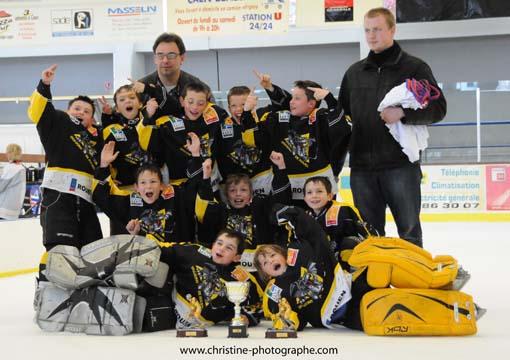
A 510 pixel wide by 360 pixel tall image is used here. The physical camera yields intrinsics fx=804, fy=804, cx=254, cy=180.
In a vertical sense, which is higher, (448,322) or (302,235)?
(302,235)

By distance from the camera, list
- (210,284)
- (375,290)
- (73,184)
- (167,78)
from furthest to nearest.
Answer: (167,78) < (73,184) < (210,284) < (375,290)

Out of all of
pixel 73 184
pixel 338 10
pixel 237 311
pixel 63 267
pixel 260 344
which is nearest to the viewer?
pixel 260 344

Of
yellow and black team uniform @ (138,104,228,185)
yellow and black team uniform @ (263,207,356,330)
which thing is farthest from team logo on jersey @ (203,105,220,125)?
yellow and black team uniform @ (263,207,356,330)

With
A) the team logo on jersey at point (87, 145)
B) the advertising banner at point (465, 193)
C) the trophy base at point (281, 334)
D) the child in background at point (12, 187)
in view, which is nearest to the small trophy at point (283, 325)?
the trophy base at point (281, 334)

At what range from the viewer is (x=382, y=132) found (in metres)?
4.23

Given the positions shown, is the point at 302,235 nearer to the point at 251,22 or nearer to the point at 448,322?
the point at 448,322

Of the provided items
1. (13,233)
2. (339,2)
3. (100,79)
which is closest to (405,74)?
(13,233)

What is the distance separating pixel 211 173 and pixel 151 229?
45 centimetres

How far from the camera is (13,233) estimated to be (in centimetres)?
697

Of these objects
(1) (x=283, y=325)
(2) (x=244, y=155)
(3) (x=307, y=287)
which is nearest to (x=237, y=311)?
(1) (x=283, y=325)

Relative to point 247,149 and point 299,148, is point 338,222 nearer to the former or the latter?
point 299,148

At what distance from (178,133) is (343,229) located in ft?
3.44

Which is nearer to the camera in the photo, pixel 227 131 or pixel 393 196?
pixel 393 196

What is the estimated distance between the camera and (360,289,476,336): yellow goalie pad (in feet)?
11.3
